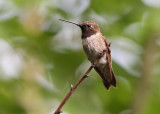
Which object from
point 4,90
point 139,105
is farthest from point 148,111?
point 4,90

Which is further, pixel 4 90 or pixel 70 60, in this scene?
pixel 70 60

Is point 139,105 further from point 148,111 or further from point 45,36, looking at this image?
point 45,36

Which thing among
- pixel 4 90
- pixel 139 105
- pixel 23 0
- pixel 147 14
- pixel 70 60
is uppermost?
pixel 23 0

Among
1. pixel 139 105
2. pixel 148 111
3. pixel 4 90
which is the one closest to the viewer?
pixel 139 105

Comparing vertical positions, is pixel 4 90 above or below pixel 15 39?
below

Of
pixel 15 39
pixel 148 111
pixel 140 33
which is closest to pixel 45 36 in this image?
pixel 15 39

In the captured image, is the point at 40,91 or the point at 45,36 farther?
the point at 45,36

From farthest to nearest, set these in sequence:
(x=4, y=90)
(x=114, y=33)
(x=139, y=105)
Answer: (x=114, y=33) → (x=4, y=90) → (x=139, y=105)

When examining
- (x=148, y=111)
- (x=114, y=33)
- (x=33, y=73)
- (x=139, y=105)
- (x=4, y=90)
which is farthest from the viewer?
(x=33, y=73)

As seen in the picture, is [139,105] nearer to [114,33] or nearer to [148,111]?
[148,111]
